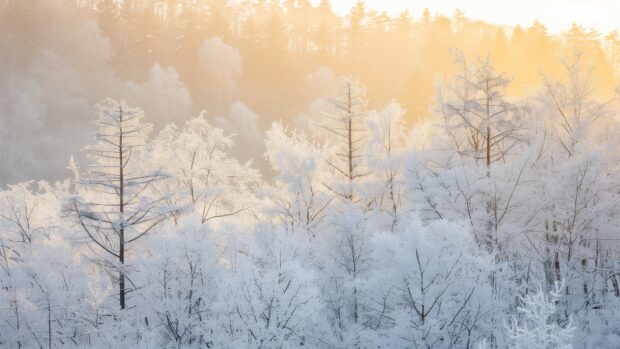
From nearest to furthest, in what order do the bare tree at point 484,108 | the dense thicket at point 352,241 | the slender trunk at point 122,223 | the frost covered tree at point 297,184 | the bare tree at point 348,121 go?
the dense thicket at point 352,241, the slender trunk at point 122,223, the bare tree at point 484,108, the frost covered tree at point 297,184, the bare tree at point 348,121

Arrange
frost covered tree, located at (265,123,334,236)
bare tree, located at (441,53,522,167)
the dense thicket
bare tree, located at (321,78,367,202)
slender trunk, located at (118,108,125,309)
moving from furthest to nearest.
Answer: bare tree, located at (321,78,367,202) < frost covered tree, located at (265,123,334,236) < bare tree, located at (441,53,522,167) < slender trunk, located at (118,108,125,309) < the dense thicket

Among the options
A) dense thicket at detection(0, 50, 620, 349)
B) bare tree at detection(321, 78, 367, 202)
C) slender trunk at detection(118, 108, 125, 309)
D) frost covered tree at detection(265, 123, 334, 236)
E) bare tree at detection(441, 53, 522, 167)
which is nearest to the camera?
dense thicket at detection(0, 50, 620, 349)

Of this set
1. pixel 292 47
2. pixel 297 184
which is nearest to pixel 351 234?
pixel 297 184

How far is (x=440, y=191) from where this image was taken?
16.0 metres

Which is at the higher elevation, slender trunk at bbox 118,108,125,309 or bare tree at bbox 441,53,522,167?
bare tree at bbox 441,53,522,167

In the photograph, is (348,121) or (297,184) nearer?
(297,184)

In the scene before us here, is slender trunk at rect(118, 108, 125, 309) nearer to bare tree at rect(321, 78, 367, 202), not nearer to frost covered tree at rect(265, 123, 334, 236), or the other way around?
frost covered tree at rect(265, 123, 334, 236)

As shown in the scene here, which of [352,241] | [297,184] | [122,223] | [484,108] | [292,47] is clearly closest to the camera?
[122,223]

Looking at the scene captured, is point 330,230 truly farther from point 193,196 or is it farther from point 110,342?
point 110,342

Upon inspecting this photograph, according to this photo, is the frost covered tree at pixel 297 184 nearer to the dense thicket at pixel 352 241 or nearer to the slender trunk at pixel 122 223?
the dense thicket at pixel 352 241

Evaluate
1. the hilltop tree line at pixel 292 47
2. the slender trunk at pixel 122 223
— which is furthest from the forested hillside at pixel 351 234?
the hilltop tree line at pixel 292 47

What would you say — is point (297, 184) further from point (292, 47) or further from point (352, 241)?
point (292, 47)

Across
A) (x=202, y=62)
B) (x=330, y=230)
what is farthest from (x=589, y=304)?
(x=202, y=62)

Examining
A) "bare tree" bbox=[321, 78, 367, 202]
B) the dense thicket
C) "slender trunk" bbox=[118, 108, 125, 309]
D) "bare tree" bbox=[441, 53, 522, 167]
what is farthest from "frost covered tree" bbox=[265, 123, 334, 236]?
"slender trunk" bbox=[118, 108, 125, 309]
